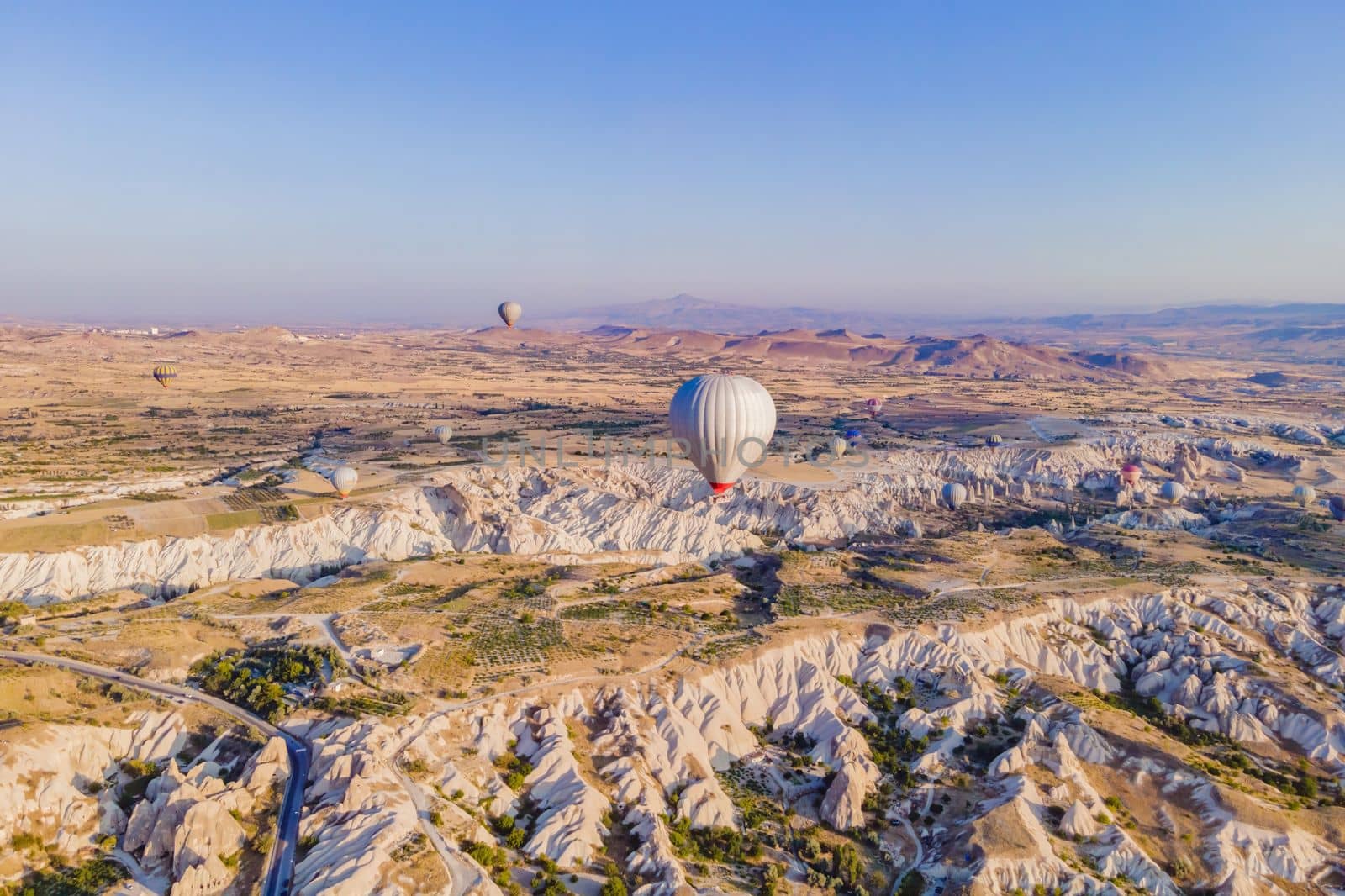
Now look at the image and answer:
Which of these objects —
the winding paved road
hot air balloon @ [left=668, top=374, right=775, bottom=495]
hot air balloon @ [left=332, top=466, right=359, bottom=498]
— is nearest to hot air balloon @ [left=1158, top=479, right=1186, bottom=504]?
hot air balloon @ [left=668, top=374, right=775, bottom=495]

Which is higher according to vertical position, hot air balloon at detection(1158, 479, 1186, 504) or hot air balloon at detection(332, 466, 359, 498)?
hot air balloon at detection(332, 466, 359, 498)

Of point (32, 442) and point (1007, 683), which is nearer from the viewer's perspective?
point (1007, 683)

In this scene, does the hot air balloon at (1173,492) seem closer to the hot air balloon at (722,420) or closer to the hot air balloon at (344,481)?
the hot air balloon at (722,420)

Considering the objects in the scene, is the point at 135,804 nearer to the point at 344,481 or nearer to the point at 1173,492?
the point at 344,481

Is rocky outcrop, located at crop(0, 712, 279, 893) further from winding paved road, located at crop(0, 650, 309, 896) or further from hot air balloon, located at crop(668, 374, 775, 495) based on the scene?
hot air balloon, located at crop(668, 374, 775, 495)

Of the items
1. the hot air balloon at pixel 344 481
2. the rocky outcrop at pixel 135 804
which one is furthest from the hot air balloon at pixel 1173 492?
the rocky outcrop at pixel 135 804

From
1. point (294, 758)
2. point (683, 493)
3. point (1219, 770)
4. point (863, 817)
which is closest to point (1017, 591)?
point (1219, 770)

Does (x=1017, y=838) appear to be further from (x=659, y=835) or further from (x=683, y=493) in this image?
(x=683, y=493)
